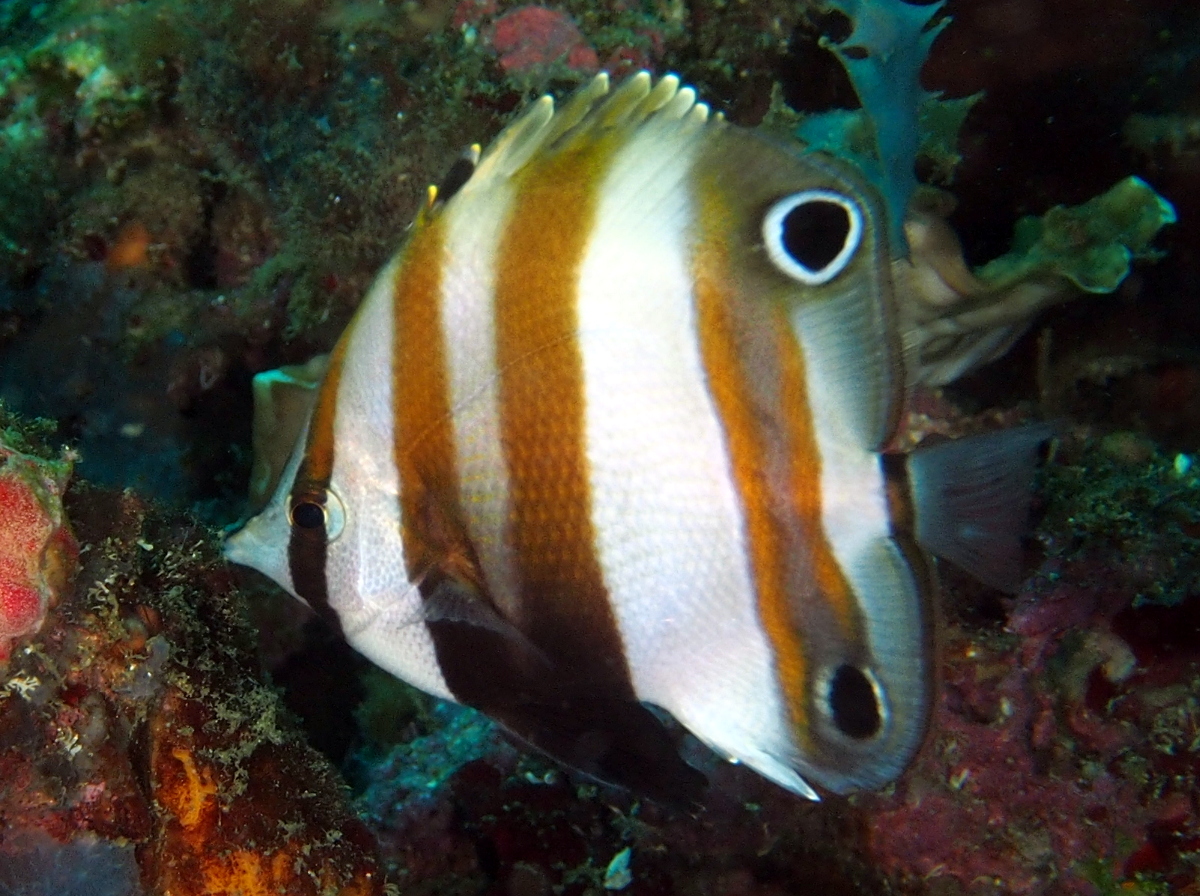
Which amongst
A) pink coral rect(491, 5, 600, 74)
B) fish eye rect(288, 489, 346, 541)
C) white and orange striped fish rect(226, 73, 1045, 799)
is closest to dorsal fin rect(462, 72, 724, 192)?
white and orange striped fish rect(226, 73, 1045, 799)

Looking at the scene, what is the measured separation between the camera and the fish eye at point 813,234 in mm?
1431

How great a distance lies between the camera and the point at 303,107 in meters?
3.55

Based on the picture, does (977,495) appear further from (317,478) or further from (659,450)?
(317,478)

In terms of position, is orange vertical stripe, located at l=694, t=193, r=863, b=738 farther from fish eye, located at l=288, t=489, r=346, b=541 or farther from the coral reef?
the coral reef

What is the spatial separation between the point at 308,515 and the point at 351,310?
74.0 inches

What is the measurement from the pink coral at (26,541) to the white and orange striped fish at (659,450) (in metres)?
0.41

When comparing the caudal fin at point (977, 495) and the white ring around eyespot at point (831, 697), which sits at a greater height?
the caudal fin at point (977, 495)

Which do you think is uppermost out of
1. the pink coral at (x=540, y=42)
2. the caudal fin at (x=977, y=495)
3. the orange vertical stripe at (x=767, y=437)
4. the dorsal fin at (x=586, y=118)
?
the dorsal fin at (x=586, y=118)

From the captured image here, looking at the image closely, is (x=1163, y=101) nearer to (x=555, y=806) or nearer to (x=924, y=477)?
(x=924, y=477)

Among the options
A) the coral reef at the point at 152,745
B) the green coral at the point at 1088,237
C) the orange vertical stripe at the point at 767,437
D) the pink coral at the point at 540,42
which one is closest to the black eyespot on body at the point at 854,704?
the orange vertical stripe at the point at 767,437

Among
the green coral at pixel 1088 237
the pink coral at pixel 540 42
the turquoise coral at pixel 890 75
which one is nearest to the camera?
the turquoise coral at pixel 890 75

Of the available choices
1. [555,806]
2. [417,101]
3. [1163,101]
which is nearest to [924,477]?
[555,806]

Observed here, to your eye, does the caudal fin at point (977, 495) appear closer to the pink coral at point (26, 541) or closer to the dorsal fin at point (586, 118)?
the dorsal fin at point (586, 118)

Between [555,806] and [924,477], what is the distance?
2042 mm
